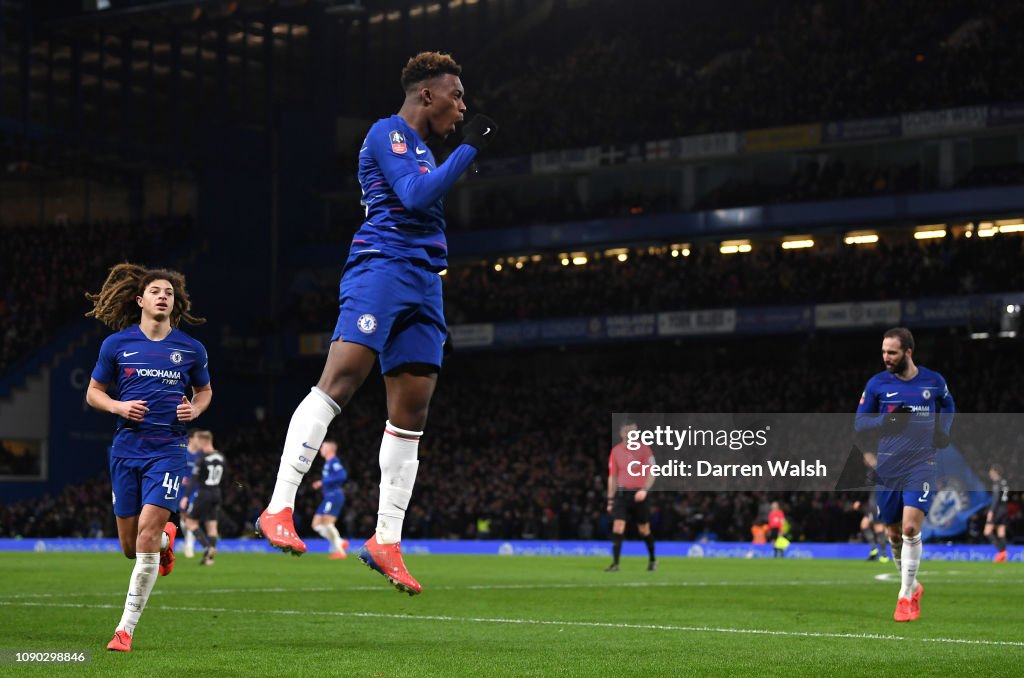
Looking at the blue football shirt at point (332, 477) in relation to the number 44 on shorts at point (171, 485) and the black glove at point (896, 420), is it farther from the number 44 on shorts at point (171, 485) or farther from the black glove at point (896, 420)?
the number 44 on shorts at point (171, 485)

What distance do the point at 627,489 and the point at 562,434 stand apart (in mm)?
23305

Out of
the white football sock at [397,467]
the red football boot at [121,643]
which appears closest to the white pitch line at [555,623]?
the red football boot at [121,643]

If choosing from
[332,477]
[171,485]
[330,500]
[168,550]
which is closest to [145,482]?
[171,485]

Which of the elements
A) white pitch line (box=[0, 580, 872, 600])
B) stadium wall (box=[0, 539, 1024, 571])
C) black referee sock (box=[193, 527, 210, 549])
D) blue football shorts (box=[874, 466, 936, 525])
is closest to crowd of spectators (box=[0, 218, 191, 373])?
stadium wall (box=[0, 539, 1024, 571])

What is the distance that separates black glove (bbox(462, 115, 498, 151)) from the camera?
745 cm

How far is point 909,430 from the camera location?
14.9m

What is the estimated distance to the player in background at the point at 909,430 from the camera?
1464 cm

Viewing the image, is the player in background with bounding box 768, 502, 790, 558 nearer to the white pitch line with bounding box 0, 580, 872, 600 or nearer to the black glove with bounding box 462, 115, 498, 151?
the white pitch line with bounding box 0, 580, 872, 600

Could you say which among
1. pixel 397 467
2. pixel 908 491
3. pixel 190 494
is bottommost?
pixel 190 494

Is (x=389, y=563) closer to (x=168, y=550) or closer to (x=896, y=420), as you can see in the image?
(x=168, y=550)

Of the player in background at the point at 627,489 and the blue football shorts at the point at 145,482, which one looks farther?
the player in background at the point at 627,489

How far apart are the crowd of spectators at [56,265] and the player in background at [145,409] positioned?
43651 mm

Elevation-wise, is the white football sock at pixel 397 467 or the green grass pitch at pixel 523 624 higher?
the white football sock at pixel 397 467

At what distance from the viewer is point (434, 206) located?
7598 mm
